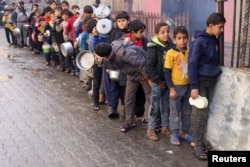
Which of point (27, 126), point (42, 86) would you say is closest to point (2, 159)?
point (27, 126)

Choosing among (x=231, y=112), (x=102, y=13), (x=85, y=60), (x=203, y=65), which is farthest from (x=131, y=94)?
(x=102, y=13)

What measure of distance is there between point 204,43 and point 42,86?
4.61 m

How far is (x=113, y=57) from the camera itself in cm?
509

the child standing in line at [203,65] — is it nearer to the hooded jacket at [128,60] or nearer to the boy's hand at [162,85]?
the boy's hand at [162,85]

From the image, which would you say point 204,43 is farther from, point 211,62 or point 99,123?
point 99,123

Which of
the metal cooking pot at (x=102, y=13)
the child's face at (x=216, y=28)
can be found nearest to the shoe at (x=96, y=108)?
the metal cooking pot at (x=102, y=13)

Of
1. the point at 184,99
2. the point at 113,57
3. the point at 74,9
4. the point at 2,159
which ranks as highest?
the point at 74,9

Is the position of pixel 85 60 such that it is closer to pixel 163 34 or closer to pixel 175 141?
pixel 163 34

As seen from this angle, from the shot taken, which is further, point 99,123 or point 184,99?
point 99,123

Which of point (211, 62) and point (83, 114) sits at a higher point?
point (211, 62)

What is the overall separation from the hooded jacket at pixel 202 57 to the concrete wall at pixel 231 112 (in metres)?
0.21

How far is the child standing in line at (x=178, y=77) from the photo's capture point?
4.42m

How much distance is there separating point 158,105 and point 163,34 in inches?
37.3

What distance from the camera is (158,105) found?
4.84 metres
